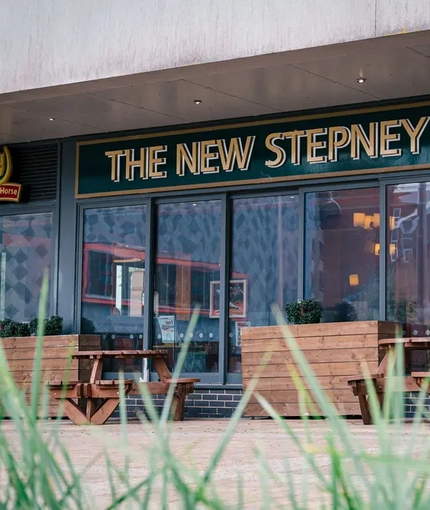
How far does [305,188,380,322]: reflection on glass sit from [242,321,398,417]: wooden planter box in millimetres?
420

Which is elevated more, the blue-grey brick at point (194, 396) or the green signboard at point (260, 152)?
the green signboard at point (260, 152)

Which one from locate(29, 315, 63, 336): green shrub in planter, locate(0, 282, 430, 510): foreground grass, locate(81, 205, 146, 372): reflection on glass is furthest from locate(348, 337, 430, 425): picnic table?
locate(0, 282, 430, 510): foreground grass

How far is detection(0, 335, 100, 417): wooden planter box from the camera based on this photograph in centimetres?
1046

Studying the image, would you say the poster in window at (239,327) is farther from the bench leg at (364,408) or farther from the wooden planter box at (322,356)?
the bench leg at (364,408)

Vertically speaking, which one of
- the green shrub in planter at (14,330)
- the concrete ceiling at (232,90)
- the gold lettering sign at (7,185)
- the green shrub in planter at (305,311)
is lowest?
the green shrub in planter at (14,330)

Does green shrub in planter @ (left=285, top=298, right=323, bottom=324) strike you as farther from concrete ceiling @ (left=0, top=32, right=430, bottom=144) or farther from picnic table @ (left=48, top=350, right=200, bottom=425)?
concrete ceiling @ (left=0, top=32, right=430, bottom=144)

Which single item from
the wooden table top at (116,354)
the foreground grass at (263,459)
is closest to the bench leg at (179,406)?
the wooden table top at (116,354)

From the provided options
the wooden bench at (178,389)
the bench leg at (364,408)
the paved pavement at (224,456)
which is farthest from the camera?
the wooden bench at (178,389)

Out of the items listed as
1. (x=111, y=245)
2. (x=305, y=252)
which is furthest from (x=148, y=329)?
→ (x=305, y=252)

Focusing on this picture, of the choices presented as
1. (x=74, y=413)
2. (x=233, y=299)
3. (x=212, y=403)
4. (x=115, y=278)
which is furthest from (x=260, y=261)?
(x=74, y=413)

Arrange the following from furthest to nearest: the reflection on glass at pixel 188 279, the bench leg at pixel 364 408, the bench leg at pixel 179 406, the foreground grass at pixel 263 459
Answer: the reflection on glass at pixel 188 279 → the bench leg at pixel 179 406 → the bench leg at pixel 364 408 → the foreground grass at pixel 263 459

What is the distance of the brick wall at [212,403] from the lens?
10180 mm

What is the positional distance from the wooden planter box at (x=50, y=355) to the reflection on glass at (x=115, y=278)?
0.27 metres

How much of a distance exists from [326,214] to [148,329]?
2188mm
